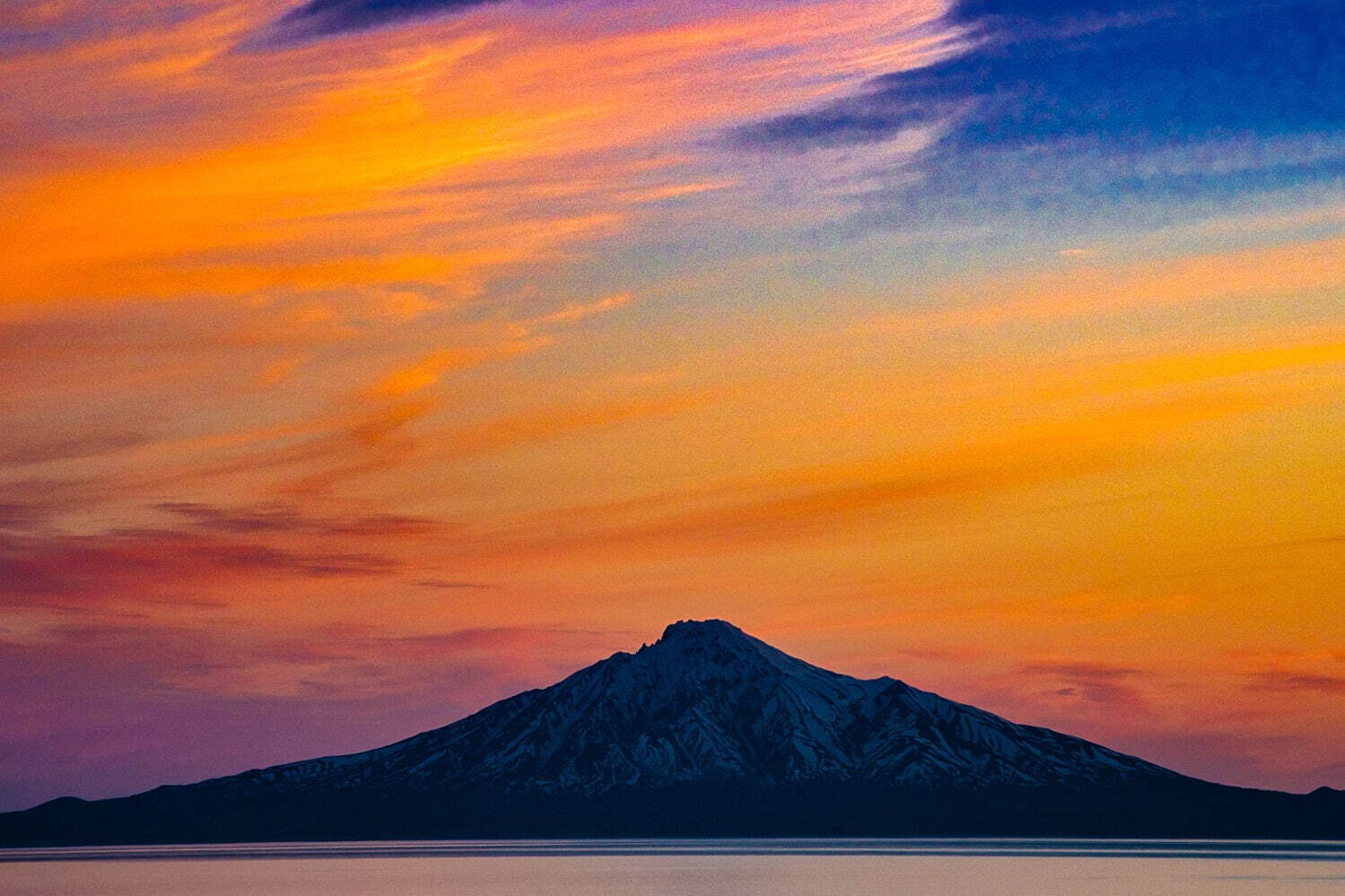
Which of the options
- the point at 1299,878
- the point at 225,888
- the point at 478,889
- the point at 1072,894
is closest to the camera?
the point at 1072,894

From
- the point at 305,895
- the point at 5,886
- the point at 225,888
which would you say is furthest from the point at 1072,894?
the point at 5,886

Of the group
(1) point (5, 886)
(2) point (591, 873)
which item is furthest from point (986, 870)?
(1) point (5, 886)

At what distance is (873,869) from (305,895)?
7211 centimetres

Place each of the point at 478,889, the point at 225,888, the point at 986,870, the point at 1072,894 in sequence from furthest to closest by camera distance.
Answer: the point at 986,870
the point at 225,888
the point at 478,889
the point at 1072,894

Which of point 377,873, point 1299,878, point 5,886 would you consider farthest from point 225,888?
point 1299,878

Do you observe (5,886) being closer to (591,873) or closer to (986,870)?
(591,873)

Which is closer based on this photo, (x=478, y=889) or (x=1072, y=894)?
(x=1072, y=894)

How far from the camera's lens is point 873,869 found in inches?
7648

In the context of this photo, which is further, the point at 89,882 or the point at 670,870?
the point at 670,870

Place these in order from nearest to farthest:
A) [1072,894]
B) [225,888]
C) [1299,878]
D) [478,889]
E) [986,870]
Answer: [1072,894] → [478,889] → [225,888] → [1299,878] → [986,870]

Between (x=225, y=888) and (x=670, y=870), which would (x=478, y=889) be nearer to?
(x=225, y=888)

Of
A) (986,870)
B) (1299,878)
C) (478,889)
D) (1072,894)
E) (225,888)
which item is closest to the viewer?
(1072,894)

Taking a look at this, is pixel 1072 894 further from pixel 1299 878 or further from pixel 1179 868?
pixel 1179 868

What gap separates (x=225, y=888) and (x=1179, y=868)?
→ 98060 mm
